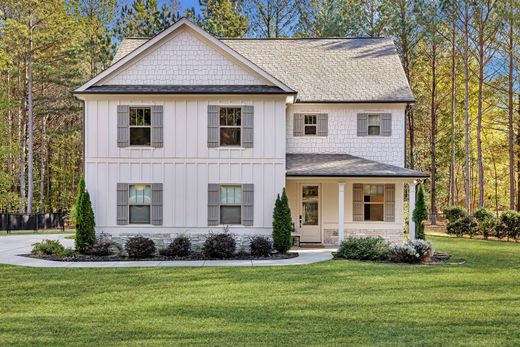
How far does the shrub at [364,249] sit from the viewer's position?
16.2 m

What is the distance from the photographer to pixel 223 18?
35.6m

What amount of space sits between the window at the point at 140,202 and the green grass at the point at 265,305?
3826 mm

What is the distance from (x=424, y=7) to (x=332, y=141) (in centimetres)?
1473

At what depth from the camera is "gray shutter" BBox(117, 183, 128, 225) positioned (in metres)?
18.0

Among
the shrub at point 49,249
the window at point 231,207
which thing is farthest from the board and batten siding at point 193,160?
the shrub at point 49,249

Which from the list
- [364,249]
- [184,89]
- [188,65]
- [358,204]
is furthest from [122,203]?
[358,204]

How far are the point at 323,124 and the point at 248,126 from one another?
11.8 feet

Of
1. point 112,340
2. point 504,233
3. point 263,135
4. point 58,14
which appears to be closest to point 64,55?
point 58,14

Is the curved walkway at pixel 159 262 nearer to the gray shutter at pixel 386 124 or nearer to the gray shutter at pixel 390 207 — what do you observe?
the gray shutter at pixel 390 207

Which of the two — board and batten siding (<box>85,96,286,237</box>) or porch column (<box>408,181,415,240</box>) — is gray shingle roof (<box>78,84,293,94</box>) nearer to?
board and batten siding (<box>85,96,286,237</box>)

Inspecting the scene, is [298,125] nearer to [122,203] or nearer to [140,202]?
[140,202]

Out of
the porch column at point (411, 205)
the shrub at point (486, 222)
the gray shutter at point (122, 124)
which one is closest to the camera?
the gray shutter at point (122, 124)

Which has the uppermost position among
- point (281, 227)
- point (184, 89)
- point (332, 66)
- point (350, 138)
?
point (332, 66)

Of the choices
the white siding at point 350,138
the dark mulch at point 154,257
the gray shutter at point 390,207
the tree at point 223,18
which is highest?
the tree at point 223,18
